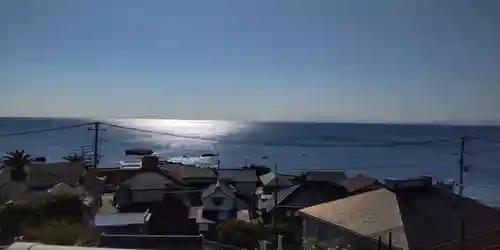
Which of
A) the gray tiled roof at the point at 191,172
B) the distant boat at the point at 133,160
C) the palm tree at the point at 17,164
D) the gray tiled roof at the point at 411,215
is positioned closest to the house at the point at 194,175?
the gray tiled roof at the point at 191,172

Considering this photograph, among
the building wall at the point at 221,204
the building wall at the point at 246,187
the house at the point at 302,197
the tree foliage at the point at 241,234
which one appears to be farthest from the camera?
the building wall at the point at 246,187

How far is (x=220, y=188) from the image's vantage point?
913cm

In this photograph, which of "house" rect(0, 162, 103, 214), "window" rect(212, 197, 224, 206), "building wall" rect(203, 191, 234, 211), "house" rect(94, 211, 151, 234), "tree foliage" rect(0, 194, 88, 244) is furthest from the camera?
"window" rect(212, 197, 224, 206)

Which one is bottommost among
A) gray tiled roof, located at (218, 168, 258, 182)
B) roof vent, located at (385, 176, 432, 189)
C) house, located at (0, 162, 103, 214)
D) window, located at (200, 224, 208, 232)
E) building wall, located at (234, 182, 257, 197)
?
building wall, located at (234, 182, 257, 197)

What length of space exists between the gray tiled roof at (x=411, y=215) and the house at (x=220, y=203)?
413cm

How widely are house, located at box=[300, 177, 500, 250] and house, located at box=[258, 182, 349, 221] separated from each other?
102 inches

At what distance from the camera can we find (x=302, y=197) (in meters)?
7.46

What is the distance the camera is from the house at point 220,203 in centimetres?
813

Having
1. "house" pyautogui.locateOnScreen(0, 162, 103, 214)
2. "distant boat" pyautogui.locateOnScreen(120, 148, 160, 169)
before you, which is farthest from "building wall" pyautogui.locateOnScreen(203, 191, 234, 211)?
"distant boat" pyautogui.locateOnScreen(120, 148, 160, 169)

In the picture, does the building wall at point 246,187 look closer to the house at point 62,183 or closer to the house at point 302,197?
the house at point 302,197

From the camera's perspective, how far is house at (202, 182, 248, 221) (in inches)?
320

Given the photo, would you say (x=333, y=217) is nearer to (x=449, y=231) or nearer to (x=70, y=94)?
(x=449, y=231)

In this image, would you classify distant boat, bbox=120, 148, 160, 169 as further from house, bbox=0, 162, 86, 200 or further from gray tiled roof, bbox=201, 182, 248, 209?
house, bbox=0, 162, 86, 200

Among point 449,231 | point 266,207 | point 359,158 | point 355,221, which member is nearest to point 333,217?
point 355,221
